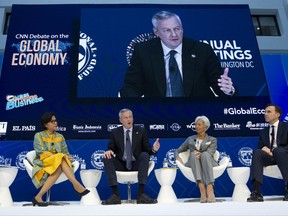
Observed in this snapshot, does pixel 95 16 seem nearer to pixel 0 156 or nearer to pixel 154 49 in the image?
pixel 154 49

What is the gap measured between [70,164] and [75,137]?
1.56 metres

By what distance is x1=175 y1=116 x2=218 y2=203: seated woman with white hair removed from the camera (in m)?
3.33

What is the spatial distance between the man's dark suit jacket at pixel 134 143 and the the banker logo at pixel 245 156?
1864mm

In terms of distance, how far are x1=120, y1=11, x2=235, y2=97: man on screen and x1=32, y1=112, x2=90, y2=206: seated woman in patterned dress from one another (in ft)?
6.42

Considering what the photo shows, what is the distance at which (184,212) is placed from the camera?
7.98ft

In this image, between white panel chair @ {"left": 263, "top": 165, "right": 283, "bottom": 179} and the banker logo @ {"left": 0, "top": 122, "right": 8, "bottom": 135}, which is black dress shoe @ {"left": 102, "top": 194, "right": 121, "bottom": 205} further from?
the banker logo @ {"left": 0, "top": 122, "right": 8, "bottom": 135}

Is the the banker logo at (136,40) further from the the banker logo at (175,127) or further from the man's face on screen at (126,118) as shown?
the man's face on screen at (126,118)

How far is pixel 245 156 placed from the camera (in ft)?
16.1

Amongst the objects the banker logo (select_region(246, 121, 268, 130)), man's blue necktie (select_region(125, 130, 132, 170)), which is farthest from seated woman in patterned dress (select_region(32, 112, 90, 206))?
the banker logo (select_region(246, 121, 268, 130))

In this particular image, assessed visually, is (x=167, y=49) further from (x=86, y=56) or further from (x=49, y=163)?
(x=49, y=163)

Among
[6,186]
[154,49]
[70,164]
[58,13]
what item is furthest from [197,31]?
[6,186]

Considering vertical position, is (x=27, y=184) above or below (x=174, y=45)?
below

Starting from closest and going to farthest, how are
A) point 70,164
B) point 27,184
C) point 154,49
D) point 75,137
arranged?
1. point 70,164
2. point 27,184
3. point 75,137
4. point 154,49

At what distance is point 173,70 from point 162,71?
20 cm
